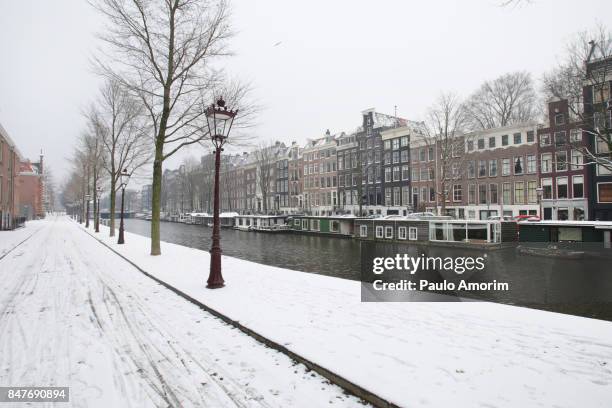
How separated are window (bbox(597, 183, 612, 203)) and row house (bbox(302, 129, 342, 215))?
33.2 m

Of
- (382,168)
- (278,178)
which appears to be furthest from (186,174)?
(382,168)

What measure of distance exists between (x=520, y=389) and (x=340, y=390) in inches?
76.0

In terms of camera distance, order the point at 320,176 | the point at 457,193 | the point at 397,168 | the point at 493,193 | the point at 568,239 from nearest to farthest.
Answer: the point at 568,239 → the point at 493,193 → the point at 457,193 → the point at 397,168 → the point at 320,176

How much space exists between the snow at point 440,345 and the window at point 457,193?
40443 millimetres

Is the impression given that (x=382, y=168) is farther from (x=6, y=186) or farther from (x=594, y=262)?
(x=6, y=186)

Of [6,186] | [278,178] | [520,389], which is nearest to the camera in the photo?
[520,389]

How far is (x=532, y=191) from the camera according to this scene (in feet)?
125

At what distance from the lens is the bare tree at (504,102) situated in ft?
152

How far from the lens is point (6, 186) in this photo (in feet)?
131

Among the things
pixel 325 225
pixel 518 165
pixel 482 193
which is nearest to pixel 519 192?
pixel 518 165

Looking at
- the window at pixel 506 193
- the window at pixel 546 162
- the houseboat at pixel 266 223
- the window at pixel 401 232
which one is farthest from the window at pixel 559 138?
the houseboat at pixel 266 223

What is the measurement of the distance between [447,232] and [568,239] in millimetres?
8131

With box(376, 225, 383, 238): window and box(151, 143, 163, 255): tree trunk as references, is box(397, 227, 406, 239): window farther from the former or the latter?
box(151, 143, 163, 255): tree trunk

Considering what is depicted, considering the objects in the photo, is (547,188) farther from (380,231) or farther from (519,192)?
(380,231)
